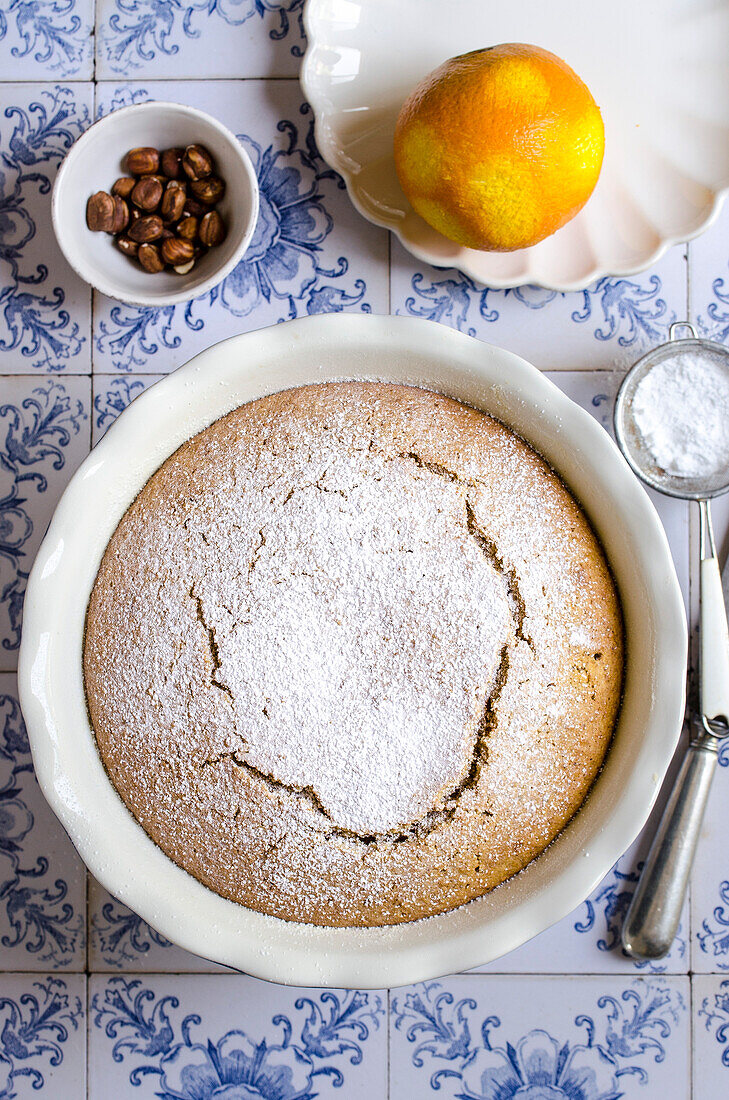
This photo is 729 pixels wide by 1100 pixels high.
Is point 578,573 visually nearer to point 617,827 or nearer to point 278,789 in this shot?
point 617,827

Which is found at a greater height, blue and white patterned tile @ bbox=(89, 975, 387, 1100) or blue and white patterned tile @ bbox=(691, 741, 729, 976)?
blue and white patterned tile @ bbox=(691, 741, 729, 976)

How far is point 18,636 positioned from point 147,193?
1.94ft

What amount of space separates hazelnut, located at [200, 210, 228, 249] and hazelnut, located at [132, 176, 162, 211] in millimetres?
64

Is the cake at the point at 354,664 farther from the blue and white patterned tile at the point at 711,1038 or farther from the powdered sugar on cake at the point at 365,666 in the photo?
the blue and white patterned tile at the point at 711,1038

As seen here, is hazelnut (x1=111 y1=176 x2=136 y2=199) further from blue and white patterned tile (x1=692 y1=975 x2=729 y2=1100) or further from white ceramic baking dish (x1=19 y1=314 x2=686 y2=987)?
blue and white patterned tile (x1=692 y1=975 x2=729 y2=1100)

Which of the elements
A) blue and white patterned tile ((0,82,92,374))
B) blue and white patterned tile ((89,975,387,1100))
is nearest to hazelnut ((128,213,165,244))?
blue and white patterned tile ((0,82,92,374))

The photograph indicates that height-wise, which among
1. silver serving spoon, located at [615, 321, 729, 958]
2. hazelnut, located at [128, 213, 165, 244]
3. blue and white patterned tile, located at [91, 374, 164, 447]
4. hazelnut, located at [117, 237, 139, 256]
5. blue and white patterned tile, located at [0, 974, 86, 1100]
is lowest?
blue and white patterned tile, located at [0, 974, 86, 1100]

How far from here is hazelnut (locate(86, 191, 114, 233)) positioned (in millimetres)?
1120

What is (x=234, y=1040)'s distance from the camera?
118cm

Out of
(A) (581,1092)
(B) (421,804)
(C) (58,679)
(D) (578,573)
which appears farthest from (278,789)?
(A) (581,1092)

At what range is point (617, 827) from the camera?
0.92m

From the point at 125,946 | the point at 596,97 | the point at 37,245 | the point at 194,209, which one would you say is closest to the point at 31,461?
the point at 37,245

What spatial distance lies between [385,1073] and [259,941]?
408 millimetres

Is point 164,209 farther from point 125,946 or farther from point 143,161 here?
point 125,946
